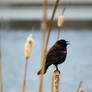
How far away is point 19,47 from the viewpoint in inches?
353

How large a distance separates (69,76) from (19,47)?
10.9 ft

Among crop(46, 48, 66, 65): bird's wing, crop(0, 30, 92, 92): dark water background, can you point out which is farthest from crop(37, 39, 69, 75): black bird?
crop(0, 30, 92, 92): dark water background

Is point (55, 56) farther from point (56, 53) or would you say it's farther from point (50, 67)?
point (50, 67)

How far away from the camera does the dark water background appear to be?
523cm

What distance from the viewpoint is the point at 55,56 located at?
9.49ft

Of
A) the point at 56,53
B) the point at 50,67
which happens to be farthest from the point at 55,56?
the point at 50,67

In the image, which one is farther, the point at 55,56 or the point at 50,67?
the point at 50,67

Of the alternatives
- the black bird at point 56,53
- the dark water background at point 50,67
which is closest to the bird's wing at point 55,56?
the black bird at point 56,53

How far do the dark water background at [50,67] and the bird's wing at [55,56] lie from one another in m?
1.68

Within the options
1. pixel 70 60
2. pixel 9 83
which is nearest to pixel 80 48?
pixel 70 60

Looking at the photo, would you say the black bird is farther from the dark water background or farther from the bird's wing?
the dark water background

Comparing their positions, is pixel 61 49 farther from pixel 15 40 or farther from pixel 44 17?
pixel 15 40

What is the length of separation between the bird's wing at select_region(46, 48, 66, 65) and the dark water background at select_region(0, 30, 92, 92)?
1.68 meters

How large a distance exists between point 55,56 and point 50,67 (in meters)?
2.71
